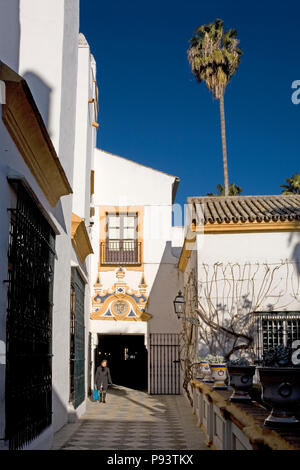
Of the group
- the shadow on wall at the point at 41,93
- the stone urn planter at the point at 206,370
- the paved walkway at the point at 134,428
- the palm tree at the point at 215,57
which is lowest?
the paved walkway at the point at 134,428

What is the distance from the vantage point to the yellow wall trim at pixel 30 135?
5414 mm

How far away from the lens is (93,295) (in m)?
19.9

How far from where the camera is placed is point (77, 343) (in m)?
13.1

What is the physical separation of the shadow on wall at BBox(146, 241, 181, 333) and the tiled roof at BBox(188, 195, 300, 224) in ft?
11.4

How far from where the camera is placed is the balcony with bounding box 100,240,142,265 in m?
20.2

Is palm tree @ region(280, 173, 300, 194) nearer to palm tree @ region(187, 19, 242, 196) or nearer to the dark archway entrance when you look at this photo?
palm tree @ region(187, 19, 242, 196)

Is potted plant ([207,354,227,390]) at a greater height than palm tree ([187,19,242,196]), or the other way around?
palm tree ([187,19,242,196])

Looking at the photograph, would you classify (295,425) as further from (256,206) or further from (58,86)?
(256,206)

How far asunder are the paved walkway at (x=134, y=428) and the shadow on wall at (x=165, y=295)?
356 centimetres

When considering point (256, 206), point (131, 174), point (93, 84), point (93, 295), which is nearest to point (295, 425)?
point (256, 206)

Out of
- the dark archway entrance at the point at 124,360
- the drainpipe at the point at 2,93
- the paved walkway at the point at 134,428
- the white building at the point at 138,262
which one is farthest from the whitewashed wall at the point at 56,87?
the dark archway entrance at the point at 124,360

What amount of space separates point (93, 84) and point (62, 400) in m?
9.91

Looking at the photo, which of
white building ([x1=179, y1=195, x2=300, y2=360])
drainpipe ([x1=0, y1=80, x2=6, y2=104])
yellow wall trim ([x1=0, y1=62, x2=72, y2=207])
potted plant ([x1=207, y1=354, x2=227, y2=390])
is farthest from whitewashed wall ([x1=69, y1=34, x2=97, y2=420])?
drainpipe ([x1=0, y1=80, x2=6, y2=104])

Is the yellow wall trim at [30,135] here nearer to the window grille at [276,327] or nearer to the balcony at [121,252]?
the window grille at [276,327]
